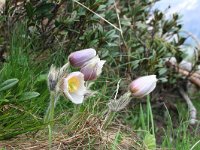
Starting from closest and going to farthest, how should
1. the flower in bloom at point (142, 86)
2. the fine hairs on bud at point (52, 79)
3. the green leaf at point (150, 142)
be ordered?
the fine hairs on bud at point (52, 79), the flower in bloom at point (142, 86), the green leaf at point (150, 142)

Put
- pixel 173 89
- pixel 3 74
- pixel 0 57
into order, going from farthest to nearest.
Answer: pixel 173 89 → pixel 0 57 → pixel 3 74

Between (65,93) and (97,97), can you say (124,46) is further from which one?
(65,93)

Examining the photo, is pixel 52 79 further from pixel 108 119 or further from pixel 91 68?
pixel 108 119

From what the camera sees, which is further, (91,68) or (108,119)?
(108,119)

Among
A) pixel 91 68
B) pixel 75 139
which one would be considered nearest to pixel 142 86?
pixel 91 68

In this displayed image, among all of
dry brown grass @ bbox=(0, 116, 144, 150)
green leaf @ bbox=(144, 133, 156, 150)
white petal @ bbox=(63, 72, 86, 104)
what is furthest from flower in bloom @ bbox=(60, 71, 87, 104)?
green leaf @ bbox=(144, 133, 156, 150)

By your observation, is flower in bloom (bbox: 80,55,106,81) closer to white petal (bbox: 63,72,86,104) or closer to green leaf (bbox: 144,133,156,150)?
white petal (bbox: 63,72,86,104)

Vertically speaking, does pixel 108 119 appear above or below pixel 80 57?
below

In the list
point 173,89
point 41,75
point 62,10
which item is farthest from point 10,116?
point 173,89

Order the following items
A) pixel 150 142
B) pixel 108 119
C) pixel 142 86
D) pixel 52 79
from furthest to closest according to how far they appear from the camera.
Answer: pixel 150 142 < pixel 108 119 < pixel 142 86 < pixel 52 79

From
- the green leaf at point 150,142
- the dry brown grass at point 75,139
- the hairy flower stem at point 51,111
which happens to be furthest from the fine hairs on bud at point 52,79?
the green leaf at point 150,142

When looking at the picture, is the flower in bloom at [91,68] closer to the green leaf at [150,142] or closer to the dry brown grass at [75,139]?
the dry brown grass at [75,139]
